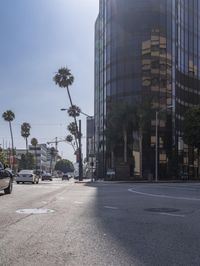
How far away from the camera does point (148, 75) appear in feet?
233

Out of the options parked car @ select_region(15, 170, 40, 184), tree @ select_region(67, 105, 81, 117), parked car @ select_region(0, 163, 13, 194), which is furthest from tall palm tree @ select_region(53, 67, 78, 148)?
parked car @ select_region(0, 163, 13, 194)

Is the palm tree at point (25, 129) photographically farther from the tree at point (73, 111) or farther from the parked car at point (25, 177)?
the parked car at point (25, 177)

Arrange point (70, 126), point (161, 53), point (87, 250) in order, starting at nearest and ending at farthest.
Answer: point (87, 250), point (161, 53), point (70, 126)

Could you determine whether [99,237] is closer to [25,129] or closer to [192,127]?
[192,127]

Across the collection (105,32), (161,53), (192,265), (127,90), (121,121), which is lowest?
(192,265)

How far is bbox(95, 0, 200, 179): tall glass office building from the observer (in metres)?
70.4

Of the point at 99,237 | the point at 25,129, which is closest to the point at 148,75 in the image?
the point at 25,129

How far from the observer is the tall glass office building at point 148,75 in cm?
7044

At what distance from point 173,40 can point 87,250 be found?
2673 inches

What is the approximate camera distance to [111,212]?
15.3m

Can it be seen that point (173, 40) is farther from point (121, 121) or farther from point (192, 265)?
point (192, 265)

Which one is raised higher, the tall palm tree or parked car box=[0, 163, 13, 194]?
the tall palm tree

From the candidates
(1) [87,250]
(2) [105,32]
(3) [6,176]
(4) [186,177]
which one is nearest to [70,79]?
(2) [105,32]

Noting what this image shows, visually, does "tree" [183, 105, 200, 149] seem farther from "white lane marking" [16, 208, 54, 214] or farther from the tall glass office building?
→ "white lane marking" [16, 208, 54, 214]
